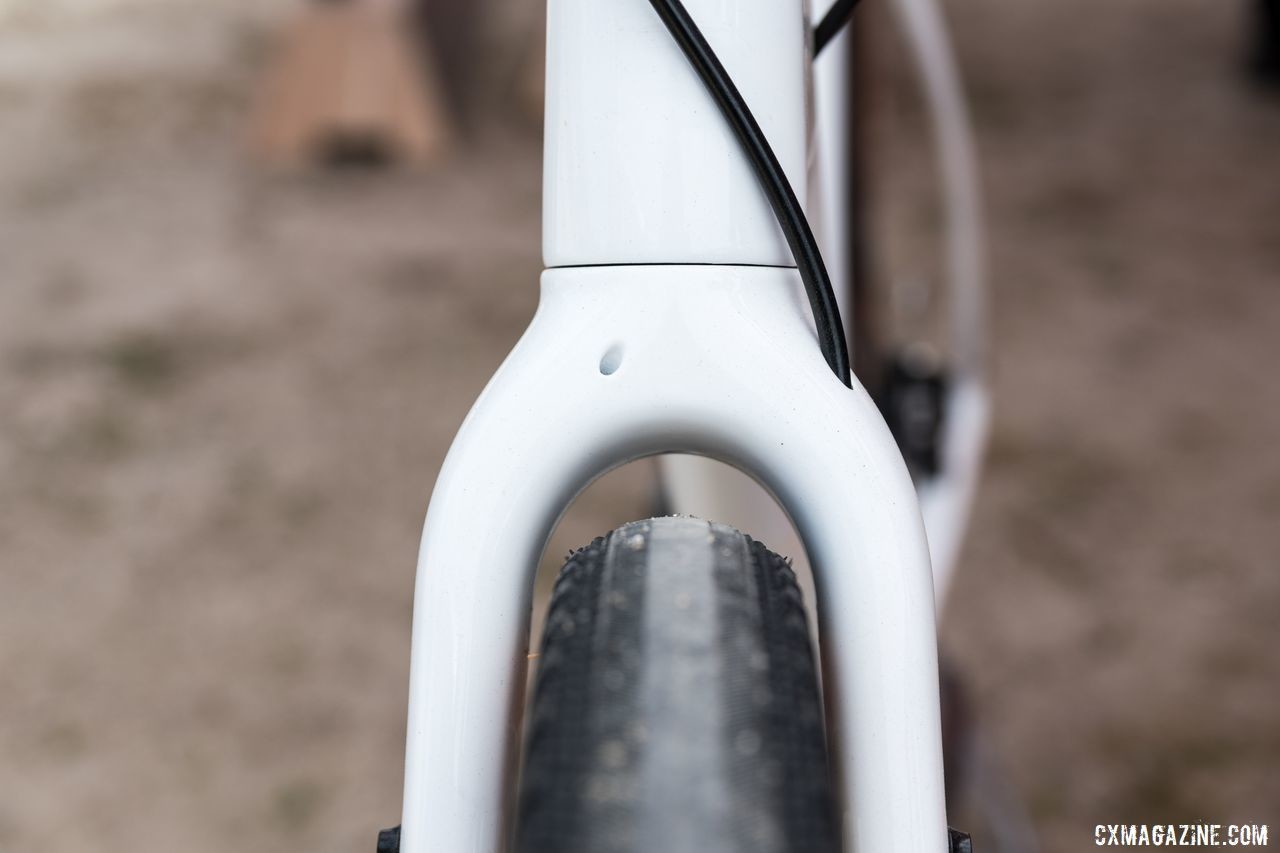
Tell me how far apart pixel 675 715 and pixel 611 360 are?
0.28 feet

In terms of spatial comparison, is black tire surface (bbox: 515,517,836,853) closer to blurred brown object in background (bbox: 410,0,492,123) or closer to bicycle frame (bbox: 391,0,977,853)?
bicycle frame (bbox: 391,0,977,853)

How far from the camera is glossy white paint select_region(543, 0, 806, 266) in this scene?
0.27 meters

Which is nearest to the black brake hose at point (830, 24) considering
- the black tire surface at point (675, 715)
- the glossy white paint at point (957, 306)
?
the glossy white paint at point (957, 306)

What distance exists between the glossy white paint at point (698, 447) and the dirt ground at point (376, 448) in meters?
0.66

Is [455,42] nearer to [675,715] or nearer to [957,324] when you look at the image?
[957,324]

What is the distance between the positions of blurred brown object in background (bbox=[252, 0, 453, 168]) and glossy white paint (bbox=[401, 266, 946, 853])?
73.7 inches

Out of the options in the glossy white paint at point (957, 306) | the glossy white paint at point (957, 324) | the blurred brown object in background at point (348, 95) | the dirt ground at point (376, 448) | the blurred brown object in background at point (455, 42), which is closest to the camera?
the glossy white paint at point (957, 306)

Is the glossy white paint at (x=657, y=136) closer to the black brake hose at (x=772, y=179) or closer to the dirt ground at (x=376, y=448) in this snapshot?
the black brake hose at (x=772, y=179)

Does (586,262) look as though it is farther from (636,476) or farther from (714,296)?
(636,476)

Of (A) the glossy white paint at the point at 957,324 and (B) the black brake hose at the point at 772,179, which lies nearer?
(B) the black brake hose at the point at 772,179

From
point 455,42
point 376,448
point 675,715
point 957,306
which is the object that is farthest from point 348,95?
point 675,715

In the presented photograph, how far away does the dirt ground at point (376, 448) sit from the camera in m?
0.91

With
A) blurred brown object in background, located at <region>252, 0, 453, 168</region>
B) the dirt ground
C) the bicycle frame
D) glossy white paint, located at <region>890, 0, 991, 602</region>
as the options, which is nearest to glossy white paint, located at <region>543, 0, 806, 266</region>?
the bicycle frame

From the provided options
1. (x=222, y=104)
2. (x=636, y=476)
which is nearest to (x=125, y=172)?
(x=222, y=104)
